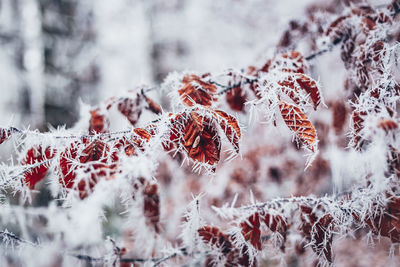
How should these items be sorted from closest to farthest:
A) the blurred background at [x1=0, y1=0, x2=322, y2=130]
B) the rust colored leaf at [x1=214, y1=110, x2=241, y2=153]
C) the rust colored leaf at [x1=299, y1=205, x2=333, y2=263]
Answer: the rust colored leaf at [x1=214, y1=110, x2=241, y2=153] → the rust colored leaf at [x1=299, y1=205, x2=333, y2=263] → the blurred background at [x1=0, y1=0, x2=322, y2=130]

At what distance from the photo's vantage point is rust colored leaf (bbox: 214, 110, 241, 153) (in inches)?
32.4

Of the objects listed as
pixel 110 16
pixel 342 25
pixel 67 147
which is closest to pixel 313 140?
pixel 67 147

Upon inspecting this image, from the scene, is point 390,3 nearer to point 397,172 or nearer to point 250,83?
point 250,83

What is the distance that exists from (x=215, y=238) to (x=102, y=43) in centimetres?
590

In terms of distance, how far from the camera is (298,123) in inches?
33.4

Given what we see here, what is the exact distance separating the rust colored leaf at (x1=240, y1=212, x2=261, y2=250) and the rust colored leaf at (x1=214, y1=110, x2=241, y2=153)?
298 millimetres

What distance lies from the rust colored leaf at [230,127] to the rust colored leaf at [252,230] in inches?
11.7

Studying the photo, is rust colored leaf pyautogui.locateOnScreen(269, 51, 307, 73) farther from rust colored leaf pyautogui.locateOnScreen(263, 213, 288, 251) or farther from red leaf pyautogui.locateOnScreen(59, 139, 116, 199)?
red leaf pyautogui.locateOnScreen(59, 139, 116, 199)

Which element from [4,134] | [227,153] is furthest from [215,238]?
[4,134]

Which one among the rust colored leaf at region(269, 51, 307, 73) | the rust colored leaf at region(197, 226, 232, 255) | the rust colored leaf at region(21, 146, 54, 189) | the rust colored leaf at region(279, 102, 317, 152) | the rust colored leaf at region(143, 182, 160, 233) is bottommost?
the rust colored leaf at region(197, 226, 232, 255)

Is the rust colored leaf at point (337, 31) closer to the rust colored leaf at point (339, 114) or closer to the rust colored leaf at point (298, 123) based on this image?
the rust colored leaf at point (339, 114)

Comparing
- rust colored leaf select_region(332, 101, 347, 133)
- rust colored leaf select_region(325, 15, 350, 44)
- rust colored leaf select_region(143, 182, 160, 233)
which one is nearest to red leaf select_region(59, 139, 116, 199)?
rust colored leaf select_region(143, 182, 160, 233)

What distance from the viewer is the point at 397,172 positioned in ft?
2.64

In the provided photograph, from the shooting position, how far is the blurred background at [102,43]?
3.52m
